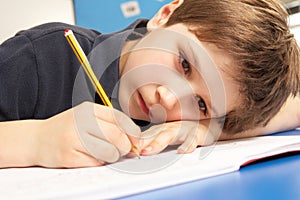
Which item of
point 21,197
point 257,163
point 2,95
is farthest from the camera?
point 2,95

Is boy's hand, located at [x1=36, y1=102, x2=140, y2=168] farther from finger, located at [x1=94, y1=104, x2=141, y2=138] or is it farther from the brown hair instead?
the brown hair

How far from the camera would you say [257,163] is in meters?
0.33

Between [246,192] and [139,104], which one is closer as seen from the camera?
[246,192]

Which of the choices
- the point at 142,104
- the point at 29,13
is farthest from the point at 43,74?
the point at 29,13

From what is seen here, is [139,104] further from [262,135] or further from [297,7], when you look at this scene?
[297,7]

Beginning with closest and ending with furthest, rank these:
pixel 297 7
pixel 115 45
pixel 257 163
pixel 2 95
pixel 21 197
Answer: pixel 21 197 → pixel 257 163 → pixel 2 95 → pixel 115 45 → pixel 297 7

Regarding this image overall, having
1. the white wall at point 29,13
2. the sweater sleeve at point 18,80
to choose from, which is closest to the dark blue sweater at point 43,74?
the sweater sleeve at point 18,80

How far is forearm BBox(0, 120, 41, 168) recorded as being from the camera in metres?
0.33

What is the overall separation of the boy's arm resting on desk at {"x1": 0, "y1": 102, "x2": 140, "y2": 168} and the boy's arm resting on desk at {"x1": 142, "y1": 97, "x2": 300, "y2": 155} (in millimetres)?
60

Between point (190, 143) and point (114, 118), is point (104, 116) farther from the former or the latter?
point (190, 143)

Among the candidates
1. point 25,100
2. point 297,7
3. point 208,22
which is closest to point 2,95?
point 25,100

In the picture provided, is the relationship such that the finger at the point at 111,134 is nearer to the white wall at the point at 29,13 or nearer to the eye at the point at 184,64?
the eye at the point at 184,64

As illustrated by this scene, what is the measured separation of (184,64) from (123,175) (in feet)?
0.81

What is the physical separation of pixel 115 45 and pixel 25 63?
147 mm
